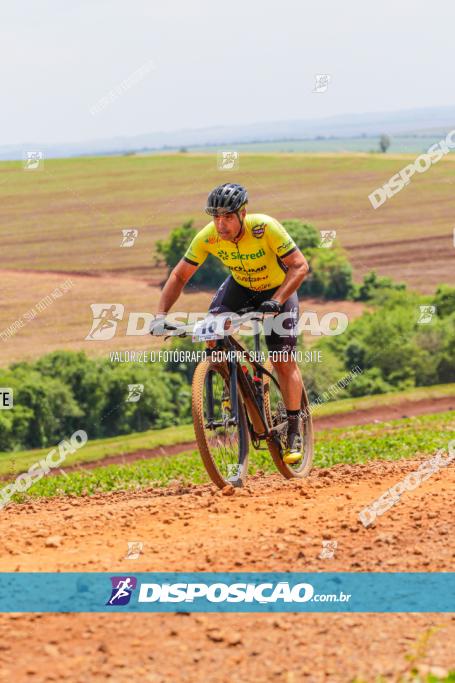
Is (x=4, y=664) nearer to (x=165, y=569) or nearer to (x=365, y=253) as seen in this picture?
(x=165, y=569)

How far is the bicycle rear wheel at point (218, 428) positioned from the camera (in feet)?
30.3

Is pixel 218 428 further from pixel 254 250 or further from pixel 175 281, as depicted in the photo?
pixel 254 250

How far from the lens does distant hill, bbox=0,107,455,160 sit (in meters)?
67.4

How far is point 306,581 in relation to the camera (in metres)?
6.78

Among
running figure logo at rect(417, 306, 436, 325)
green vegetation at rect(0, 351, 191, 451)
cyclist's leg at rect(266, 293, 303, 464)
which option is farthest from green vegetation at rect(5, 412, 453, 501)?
running figure logo at rect(417, 306, 436, 325)

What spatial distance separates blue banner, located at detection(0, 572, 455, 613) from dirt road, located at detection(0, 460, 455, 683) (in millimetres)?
128

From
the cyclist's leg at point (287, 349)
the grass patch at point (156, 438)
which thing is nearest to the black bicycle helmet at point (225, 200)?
the cyclist's leg at point (287, 349)

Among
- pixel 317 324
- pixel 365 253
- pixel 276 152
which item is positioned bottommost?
pixel 317 324

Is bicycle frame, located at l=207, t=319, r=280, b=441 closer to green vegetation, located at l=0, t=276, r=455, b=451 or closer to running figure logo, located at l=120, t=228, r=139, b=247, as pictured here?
running figure logo, located at l=120, t=228, r=139, b=247

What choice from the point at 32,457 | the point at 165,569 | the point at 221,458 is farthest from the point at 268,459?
the point at 32,457

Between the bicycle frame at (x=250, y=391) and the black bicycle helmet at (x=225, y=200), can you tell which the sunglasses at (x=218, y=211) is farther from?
the bicycle frame at (x=250, y=391)

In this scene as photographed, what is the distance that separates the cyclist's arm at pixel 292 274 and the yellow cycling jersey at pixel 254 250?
0.20 ft

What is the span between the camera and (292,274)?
381 inches

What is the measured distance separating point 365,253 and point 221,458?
141 feet
